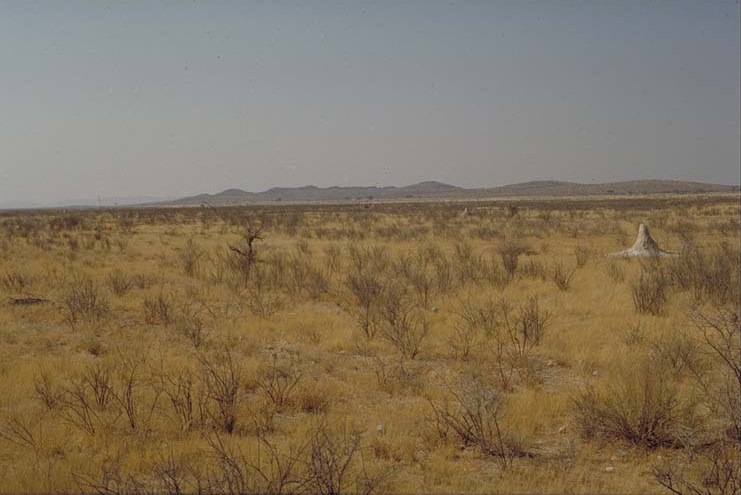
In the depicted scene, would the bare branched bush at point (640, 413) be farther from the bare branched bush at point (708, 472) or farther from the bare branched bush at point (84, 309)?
the bare branched bush at point (84, 309)

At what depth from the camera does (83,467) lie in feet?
13.5

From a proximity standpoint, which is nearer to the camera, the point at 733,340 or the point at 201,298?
the point at 733,340

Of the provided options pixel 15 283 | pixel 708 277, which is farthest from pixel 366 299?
pixel 15 283

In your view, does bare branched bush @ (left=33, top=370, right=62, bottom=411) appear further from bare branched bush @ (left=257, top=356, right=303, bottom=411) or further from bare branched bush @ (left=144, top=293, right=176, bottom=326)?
bare branched bush @ (left=144, top=293, right=176, bottom=326)

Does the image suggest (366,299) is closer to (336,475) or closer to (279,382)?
(279,382)

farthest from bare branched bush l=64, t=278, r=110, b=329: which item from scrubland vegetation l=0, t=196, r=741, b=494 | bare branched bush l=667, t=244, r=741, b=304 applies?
bare branched bush l=667, t=244, r=741, b=304

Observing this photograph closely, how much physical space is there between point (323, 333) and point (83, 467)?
4.65m

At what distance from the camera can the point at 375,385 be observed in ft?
20.2

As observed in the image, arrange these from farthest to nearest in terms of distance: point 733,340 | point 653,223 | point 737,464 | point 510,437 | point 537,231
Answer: point 653,223, point 537,231, point 733,340, point 510,437, point 737,464

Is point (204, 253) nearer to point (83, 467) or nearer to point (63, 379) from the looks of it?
point (63, 379)

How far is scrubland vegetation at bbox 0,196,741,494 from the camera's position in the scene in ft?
13.3

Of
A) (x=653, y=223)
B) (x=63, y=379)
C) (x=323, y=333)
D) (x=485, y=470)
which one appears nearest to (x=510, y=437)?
(x=485, y=470)

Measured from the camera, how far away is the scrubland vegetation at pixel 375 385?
4.05 meters

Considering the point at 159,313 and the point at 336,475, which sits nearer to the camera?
the point at 336,475
